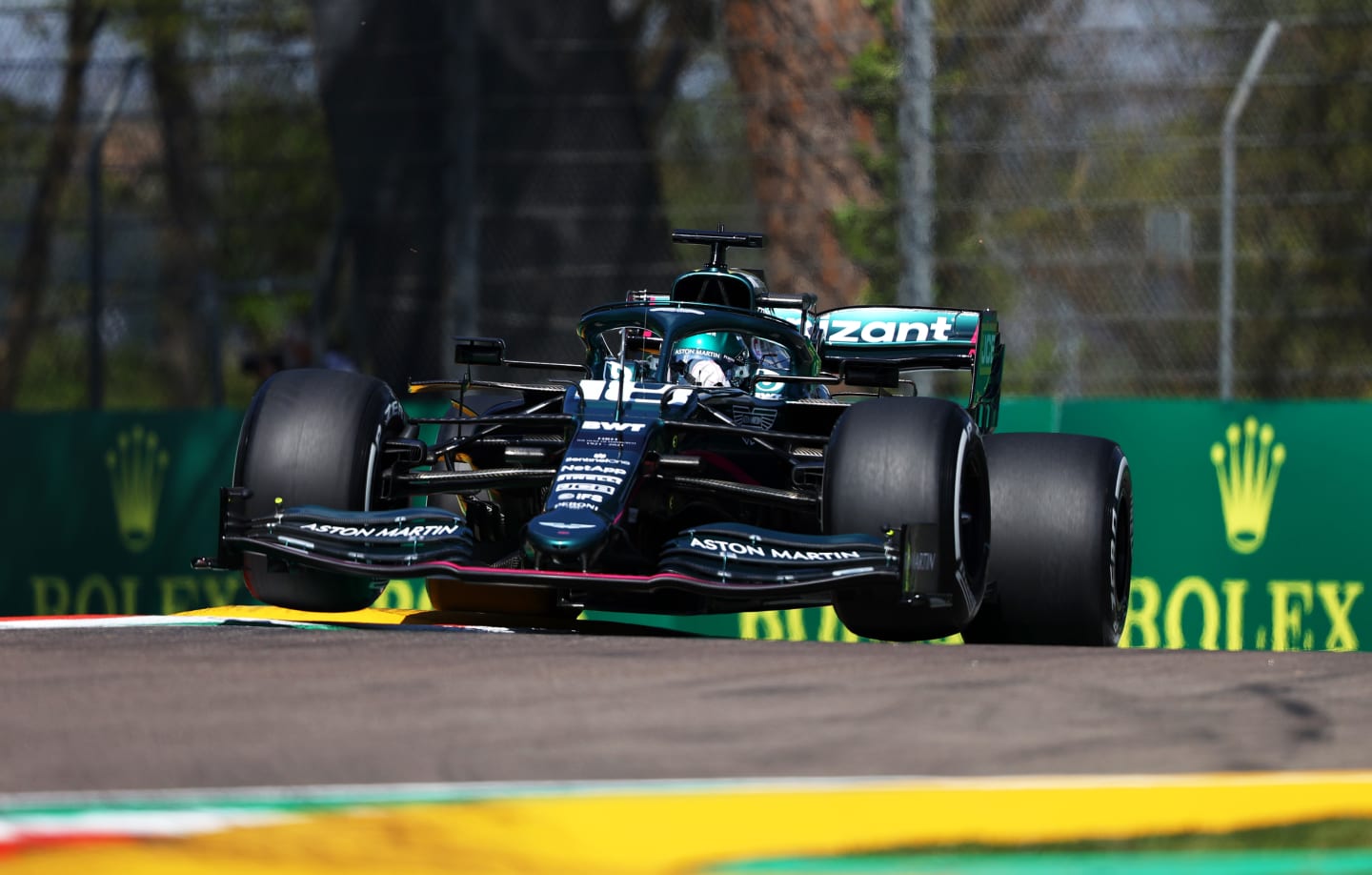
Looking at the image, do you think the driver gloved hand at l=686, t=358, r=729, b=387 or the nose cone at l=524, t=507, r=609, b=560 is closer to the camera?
the nose cone at l=524, t=507, r=609, b=560

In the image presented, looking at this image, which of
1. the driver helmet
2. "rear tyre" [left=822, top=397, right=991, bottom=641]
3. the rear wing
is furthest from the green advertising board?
"rear tyre" [left=822, top=397, right=991, bottom=641]

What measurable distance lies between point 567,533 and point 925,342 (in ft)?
8.37

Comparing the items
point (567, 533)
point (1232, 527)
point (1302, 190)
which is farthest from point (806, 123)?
point (567, 533)

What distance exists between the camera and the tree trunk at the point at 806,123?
455 inches

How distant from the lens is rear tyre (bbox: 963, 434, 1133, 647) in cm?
737

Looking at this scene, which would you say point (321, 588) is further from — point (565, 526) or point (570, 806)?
point (570, 806)

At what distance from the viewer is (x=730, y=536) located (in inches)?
261

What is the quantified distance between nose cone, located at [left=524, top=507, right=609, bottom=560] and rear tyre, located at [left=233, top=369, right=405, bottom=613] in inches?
39.6

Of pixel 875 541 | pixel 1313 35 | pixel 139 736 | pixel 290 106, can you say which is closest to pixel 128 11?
pixel 290 106

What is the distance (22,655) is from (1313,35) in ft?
25.6

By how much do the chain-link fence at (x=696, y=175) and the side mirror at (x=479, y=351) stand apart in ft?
10.8

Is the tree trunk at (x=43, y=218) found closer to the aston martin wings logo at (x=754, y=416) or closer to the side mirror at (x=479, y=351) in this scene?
the side mirror at (x=479, y=351)

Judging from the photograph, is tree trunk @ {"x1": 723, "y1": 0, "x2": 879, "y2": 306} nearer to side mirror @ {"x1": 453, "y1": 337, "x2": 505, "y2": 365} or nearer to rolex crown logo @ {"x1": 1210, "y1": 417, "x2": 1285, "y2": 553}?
rolex crown logo @ {"x1": 1210, "y1": 417, "x2": 1285, "y2": 553}

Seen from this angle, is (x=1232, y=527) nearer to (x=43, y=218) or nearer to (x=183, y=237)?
(x=183, y=237)
